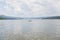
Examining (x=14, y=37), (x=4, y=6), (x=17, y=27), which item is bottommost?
(x=14, y=37)

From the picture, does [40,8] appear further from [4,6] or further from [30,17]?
[4,6]

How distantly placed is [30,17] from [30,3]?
7.9 inches

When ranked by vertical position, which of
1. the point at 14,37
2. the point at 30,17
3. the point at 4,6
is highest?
the point at 4,6

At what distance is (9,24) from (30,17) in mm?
317

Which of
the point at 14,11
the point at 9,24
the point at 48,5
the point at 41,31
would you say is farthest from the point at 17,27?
the point at 48,5

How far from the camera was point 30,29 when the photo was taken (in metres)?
1.55

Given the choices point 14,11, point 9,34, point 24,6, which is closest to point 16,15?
point 14,11

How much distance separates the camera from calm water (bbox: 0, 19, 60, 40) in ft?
4.96

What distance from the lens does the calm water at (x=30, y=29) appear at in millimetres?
1512

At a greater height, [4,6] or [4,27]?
[4,6]

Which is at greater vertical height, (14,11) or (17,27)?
(14,11)

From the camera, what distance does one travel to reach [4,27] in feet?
5.01

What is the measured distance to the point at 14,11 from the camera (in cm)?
154

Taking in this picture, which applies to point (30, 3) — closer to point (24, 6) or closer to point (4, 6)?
point (24, 6)
